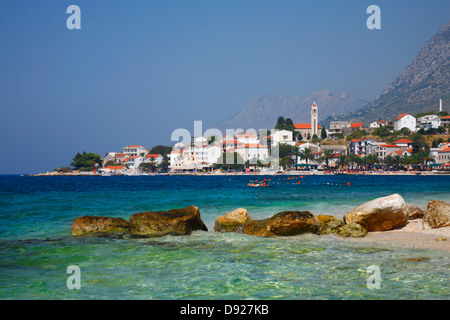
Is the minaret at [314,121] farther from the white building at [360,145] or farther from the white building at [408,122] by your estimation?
the white building at [408,122]

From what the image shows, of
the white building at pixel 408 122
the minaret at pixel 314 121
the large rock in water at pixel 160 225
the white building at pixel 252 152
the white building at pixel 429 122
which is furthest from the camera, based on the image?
the minaret at pixel 314 121

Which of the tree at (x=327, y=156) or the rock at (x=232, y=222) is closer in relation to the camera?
the rock at (x=232, y=222)

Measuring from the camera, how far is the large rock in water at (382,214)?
14867 millimetres

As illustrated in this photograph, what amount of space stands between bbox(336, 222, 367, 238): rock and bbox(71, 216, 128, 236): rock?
800 centimetres

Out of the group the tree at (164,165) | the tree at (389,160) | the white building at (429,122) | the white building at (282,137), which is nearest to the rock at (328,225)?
the tree at (389,160)

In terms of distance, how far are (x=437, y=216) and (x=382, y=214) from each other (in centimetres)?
205

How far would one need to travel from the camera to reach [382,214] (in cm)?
1491

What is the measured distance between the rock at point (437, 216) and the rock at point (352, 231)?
2.80 m

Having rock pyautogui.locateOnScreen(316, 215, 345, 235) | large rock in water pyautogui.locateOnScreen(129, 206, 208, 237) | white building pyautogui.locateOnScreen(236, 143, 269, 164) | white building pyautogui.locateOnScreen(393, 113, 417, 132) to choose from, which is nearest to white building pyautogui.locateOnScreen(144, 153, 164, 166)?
white building pyautogui.locateOnScreen(236, 143, 269, 164)

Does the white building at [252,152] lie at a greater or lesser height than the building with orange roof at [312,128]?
lesser

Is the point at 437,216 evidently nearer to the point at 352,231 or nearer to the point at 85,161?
the point at 352,231
